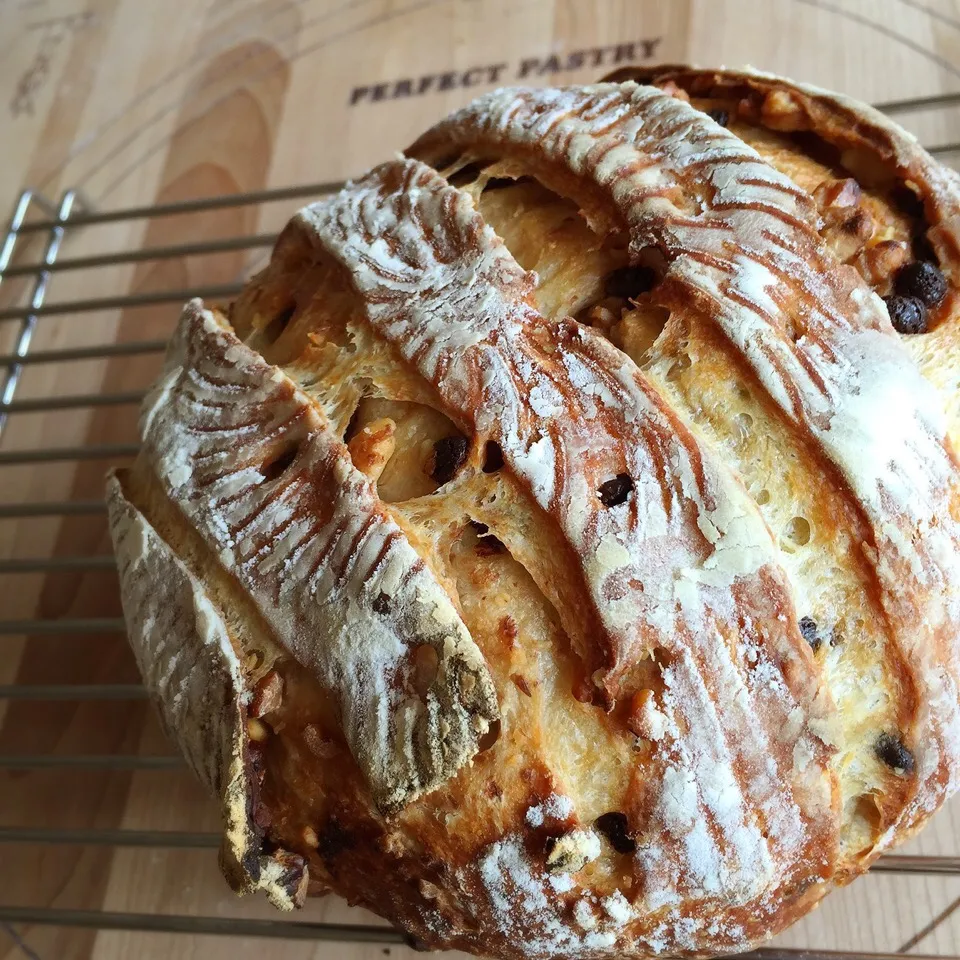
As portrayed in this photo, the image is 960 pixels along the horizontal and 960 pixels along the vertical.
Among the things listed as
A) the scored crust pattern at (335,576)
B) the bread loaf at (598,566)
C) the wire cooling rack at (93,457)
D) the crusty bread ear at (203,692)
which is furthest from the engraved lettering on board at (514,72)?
the crusty bread ear at (203,692)

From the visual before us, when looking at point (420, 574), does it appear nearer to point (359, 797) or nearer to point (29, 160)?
point (359, 797)

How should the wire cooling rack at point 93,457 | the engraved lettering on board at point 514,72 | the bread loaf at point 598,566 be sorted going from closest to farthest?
1. the bread loaf at point 598,566
2. the wire cooling rack at point 93,457
3. the engraved lettering on board at point 514,72

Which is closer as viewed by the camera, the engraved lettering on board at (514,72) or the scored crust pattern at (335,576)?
the scored crust pattern at (335,576)

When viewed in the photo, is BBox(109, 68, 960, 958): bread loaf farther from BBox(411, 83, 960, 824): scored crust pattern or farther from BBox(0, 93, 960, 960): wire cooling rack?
BBox(0, 93, 960, 960): wire cooling rack

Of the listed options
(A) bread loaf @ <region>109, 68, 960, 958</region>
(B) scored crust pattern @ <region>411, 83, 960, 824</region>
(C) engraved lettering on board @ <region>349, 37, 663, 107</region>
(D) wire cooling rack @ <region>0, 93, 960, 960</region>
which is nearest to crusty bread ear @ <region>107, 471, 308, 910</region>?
(A) bread loaf @ <region>109, 68, 960, 958</region>

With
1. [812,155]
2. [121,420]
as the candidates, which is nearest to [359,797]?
[812,155]

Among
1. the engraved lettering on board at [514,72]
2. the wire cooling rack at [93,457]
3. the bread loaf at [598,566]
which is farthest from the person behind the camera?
the engraved lettering on board at [514,72]

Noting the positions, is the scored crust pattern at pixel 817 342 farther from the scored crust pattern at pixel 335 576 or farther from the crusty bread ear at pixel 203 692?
the crusty bread ear at pixel 203 692

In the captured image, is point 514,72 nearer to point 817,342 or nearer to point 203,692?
point 817,342
